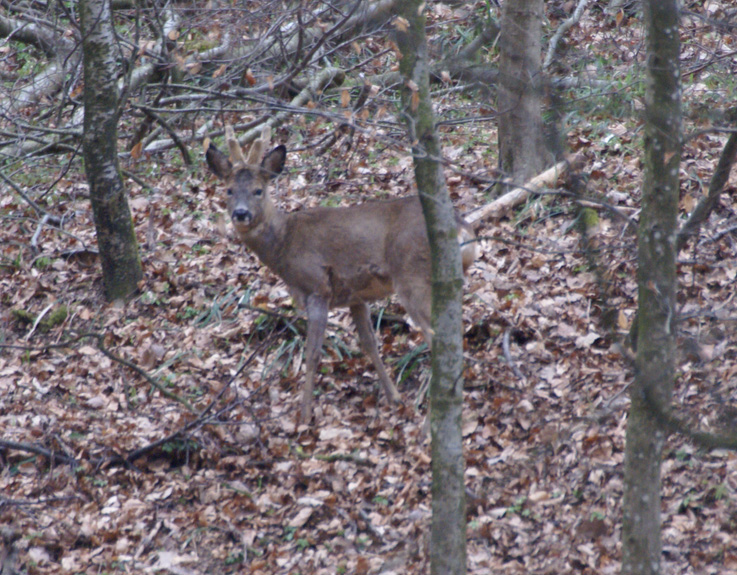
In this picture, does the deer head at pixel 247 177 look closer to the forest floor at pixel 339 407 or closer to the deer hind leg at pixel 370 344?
the forest floor at pixel 339 407

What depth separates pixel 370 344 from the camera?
278 inches

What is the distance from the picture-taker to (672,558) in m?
4.64

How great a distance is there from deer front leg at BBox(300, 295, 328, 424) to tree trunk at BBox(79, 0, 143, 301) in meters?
2.39

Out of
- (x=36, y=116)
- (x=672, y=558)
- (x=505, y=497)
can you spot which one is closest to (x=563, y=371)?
(x=505, y=497)

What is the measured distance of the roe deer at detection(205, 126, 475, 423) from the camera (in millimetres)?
6809

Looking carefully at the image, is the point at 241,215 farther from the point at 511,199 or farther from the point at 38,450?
the point at 511,199

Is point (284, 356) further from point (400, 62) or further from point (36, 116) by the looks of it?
point (36, 116)

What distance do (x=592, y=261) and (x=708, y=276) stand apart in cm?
437

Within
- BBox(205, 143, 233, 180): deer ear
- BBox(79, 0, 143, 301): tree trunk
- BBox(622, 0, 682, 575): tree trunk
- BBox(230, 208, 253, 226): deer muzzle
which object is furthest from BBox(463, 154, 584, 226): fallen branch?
BBox(622, 0, 682, 575): tree trunk

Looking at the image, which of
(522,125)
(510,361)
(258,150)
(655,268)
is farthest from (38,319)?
(655,268)

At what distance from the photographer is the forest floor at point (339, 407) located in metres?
5.08

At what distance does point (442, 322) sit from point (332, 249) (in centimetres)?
346

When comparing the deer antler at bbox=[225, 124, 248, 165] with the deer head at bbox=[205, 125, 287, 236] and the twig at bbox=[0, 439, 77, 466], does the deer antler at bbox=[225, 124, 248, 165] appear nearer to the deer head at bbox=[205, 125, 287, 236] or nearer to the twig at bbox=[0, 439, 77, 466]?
the deer head at bbox=[205, 125, 287, 236]

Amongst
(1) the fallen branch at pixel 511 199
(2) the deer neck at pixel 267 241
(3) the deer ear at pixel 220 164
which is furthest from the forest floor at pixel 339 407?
(3) the deer ear at pixel 220 164
